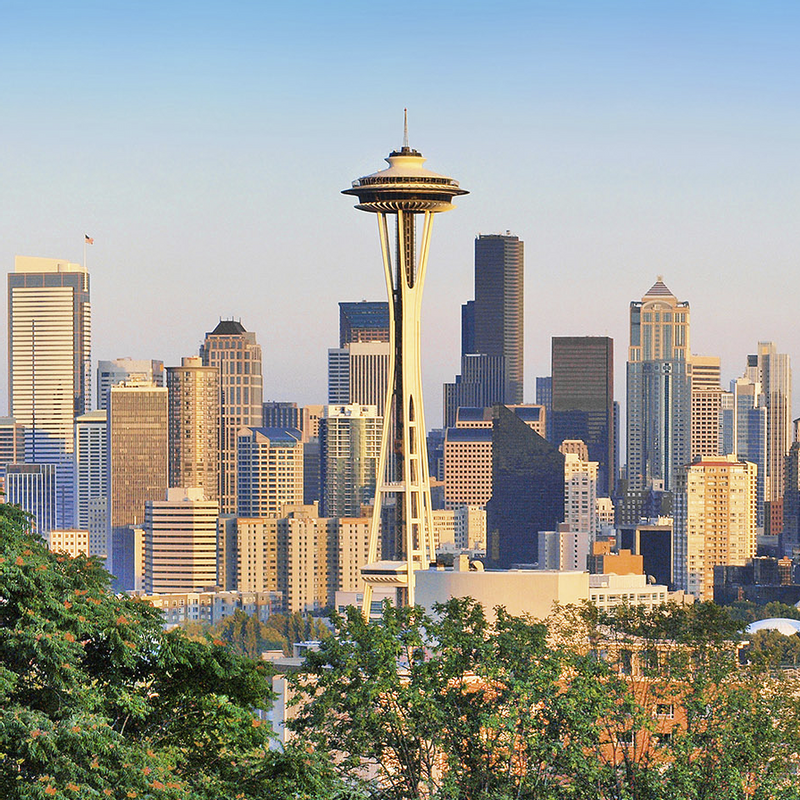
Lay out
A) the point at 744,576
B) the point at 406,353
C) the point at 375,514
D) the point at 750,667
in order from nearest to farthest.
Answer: the point at 750,667
the point at 406,353
the point at 375,514
the point at 744,576

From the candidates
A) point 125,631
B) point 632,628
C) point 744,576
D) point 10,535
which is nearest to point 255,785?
point 125,631

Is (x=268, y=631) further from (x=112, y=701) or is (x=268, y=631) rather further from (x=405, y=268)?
(x=112, y=701)

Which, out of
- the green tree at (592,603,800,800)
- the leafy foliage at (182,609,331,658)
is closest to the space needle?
the leafy foliage at (182,609,331,658)

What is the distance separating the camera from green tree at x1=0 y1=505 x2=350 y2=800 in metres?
18.4

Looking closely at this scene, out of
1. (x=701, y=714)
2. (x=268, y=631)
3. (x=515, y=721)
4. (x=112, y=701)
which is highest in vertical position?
(x=112, y=701)

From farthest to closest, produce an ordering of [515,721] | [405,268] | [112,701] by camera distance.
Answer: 1. [405,268]
2. [515,721]
3. [112,701]

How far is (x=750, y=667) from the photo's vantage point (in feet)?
130

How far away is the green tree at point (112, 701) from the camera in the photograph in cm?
1836

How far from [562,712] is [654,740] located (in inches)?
309

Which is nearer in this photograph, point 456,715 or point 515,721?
point 515,721

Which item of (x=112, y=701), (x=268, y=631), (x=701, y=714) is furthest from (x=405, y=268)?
(x=112, y=701)

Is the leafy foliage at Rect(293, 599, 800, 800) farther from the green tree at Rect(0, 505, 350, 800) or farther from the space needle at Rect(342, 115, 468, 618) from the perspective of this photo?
the space needle at Rect(342, 115, 468, 618)

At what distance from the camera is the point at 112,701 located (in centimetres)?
1983

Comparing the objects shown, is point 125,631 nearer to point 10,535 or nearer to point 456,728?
point 10,535
